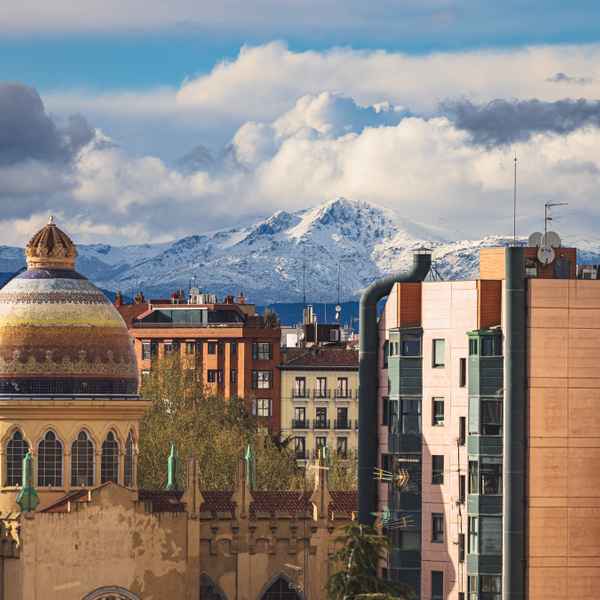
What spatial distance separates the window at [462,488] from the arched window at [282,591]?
1239 cm

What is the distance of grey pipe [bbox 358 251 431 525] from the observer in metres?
122

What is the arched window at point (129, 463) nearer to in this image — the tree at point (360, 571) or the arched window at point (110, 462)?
the arched window at point (110, 462)

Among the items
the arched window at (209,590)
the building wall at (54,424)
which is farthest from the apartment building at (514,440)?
the building wall at (54,424)

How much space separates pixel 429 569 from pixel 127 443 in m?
16.2

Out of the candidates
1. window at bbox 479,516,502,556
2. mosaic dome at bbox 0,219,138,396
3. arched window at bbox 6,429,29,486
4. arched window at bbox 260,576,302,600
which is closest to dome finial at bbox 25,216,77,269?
mosaic dome at bbox 0,219,138,396

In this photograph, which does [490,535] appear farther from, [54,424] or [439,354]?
[54,424]

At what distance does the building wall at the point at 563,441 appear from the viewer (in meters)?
113

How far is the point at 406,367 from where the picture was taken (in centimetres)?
11912

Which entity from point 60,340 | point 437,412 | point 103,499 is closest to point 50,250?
point 60,340

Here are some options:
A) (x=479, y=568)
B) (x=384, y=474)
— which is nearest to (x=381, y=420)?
(x=384, y=474)

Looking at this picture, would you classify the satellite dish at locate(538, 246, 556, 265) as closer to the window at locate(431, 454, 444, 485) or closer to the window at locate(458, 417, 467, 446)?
the window at locate(458, 417, 467, 446)

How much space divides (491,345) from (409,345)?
5489mm

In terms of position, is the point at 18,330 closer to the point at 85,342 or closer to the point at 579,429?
the point at 85,342

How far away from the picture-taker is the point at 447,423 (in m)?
117
